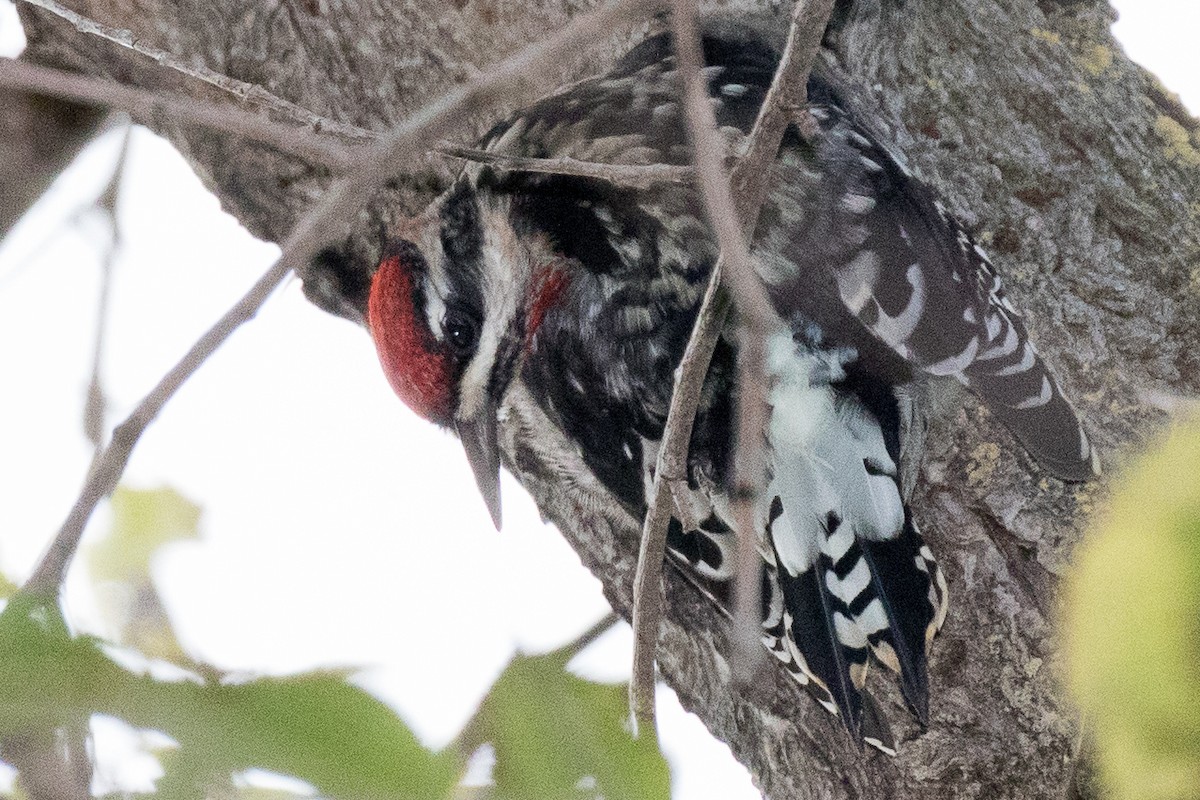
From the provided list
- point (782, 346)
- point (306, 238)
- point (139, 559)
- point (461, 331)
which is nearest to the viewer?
point (306, 238)

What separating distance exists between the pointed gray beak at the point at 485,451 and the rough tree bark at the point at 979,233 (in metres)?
0.14

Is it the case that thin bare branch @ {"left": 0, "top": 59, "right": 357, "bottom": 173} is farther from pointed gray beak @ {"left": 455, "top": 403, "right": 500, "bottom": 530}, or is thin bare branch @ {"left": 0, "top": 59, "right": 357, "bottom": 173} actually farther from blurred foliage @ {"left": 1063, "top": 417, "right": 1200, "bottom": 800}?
pointed gray beak @ {"left": 455, "top": 403, "right": 500, "bottom": 530}

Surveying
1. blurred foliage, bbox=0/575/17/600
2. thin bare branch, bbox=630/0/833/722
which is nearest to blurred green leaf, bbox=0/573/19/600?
blurred foliage, bbox=0/575/17/600

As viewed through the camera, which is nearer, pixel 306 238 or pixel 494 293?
pixel 306 238

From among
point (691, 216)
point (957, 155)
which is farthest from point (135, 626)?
point (957, 155)

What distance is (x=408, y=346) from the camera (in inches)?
81.7

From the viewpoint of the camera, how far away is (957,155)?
6.84ft

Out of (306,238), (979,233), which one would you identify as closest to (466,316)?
(979,233)

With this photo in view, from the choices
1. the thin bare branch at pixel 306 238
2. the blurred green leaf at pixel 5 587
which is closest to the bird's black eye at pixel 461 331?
the blurred green leaf at pixel 5 587

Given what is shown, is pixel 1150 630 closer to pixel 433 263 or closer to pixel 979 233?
pixel 979 233

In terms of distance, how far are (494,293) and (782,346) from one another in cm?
60

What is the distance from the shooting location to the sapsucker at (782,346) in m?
1.76

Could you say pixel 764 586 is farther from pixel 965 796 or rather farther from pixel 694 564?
pixel 965 796

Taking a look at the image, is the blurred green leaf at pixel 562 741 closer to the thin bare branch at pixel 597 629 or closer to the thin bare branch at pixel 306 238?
the thin bare branch at pixel 306 238
